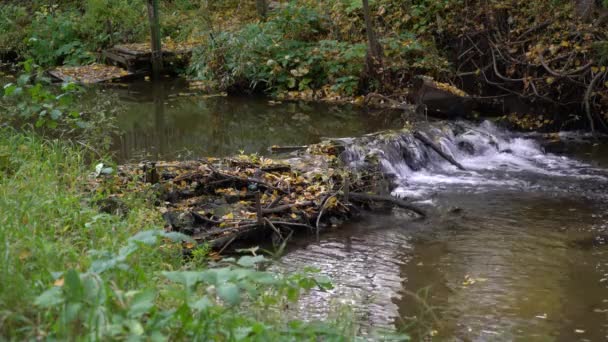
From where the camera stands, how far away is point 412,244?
7.73 meters

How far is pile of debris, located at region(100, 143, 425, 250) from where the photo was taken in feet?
24.8

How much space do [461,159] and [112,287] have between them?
9.13 meters

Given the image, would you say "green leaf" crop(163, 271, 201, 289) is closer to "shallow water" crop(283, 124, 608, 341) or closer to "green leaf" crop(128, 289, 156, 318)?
"green leaf" crop(128, 289, 156, 318)

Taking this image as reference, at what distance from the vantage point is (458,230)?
8.21 m

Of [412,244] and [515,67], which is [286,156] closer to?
[412,244]

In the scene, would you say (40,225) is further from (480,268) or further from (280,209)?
(480,268)

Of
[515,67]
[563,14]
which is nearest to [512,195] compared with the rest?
[515,67]

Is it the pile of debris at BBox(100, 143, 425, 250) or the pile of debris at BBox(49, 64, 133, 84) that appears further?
the pile of debris at BBox(49, 64, 133, 84)

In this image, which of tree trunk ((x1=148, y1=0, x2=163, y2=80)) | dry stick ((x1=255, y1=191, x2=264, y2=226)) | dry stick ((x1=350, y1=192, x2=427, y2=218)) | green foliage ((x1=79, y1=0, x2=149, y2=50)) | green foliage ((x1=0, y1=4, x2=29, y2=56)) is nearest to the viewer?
dry stick ((x1=255, y1=191, x2=264, y2=226))

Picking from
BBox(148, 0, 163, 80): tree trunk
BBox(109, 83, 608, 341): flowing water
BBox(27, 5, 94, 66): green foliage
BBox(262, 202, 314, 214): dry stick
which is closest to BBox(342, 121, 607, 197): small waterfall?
BBox(109, 83, 608, 341): flowing water

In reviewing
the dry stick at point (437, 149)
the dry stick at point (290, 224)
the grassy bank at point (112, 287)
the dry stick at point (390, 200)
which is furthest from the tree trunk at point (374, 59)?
the grassy bank at point (112, 287)

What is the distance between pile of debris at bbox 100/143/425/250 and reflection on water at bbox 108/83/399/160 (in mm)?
1992

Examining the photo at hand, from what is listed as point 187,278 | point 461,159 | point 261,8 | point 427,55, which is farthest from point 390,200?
point 261,8

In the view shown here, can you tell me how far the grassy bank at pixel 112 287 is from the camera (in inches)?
125
